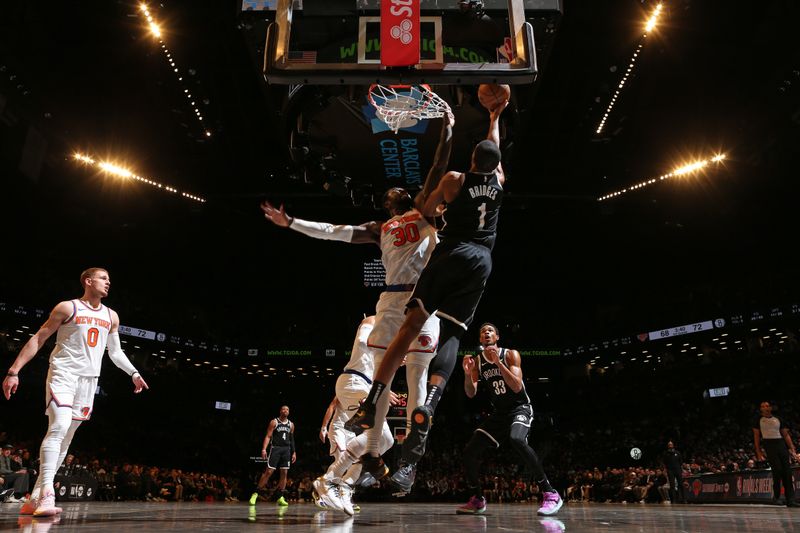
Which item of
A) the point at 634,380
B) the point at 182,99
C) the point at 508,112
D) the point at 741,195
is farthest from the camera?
the point at 634,380

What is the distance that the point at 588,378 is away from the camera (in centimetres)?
3331

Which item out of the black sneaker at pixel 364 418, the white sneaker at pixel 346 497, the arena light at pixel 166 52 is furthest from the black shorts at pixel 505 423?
the arena light at pixel 166 52

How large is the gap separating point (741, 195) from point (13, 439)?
26195mm

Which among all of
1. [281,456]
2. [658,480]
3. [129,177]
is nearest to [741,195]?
[658,480]

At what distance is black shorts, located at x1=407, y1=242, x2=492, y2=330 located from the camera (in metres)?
4.16

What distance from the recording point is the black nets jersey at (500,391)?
24.9 ft

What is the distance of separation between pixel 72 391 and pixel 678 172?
19433 mm

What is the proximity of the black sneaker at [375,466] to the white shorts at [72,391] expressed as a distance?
2682mm

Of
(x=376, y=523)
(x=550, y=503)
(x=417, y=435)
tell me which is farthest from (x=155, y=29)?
(x=417, y=435)

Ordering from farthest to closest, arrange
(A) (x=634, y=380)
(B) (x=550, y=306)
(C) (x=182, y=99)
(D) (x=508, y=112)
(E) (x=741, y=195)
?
1. (B) (x=550, y=306)
2. (A) (x=634, y=380)
3. (E) (x=741, y=195)
4. (C) (x=182, y=99)
5. (D) (x=508, y=112)

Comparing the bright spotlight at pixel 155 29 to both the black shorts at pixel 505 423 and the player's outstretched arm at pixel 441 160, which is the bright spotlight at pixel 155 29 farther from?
the black shorts at pixel 505 423

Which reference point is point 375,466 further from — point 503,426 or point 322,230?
point 503,426

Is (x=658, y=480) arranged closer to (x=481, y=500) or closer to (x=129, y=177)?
(x=481, y=500)

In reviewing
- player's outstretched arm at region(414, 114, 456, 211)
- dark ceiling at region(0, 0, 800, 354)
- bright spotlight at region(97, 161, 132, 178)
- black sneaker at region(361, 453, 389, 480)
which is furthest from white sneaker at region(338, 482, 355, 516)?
bright spotlight at region(97, 161, 132, 178)
